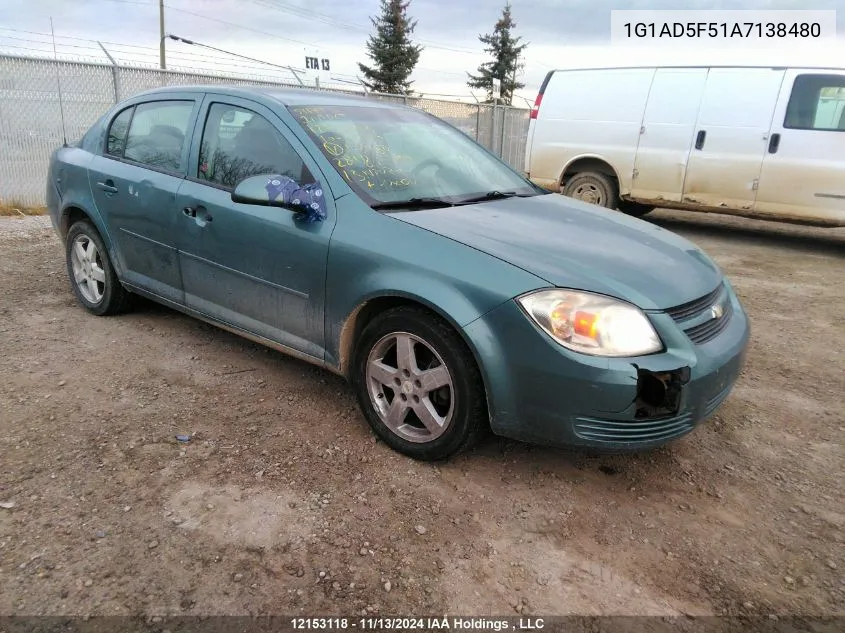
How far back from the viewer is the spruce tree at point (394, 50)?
38219 millimetres

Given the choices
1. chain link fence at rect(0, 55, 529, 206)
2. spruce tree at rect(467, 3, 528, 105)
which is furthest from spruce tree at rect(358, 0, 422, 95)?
chain link fence at rect(0, 55, 529, 206)

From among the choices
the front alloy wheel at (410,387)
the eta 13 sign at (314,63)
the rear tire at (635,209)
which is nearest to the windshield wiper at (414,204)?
the front alloy wheel at (410,387)

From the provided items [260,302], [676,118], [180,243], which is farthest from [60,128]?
[676,118]

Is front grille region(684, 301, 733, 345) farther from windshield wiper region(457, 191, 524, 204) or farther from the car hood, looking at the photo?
windshield wiper region(457, 191, 524, 204)

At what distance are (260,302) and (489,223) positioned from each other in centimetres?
125

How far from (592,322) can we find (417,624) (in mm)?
1206

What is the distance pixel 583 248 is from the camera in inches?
109

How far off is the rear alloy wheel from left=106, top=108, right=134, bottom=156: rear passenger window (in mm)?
6018

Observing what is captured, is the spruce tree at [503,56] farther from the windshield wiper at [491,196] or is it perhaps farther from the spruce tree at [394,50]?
→ the windshield wiper at [491,196]

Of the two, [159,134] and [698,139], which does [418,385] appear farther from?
[698,139]

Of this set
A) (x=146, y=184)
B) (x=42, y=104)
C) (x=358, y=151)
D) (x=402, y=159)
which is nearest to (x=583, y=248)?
(x=402, y=159)

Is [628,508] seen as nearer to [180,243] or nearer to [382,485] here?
[382,485]

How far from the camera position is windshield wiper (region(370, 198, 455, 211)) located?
2.93m

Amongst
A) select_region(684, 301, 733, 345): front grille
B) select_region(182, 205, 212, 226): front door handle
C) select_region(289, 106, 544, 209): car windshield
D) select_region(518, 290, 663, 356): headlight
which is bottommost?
select_region(684, 301, 733, 345): front grille
